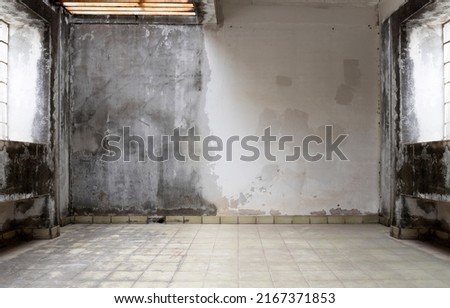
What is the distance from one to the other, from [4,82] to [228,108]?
3.46 m

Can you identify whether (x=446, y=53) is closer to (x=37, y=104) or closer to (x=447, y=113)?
(x=447, y=113)

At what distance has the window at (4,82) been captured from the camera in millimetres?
5305

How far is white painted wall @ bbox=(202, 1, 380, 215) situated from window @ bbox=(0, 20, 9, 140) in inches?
121

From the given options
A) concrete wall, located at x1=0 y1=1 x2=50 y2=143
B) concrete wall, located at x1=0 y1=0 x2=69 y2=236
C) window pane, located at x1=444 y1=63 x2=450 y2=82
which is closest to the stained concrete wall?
concrete wall, located at x1=0 y1=0 x2=69 y2=236

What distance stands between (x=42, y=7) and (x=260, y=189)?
171 inches

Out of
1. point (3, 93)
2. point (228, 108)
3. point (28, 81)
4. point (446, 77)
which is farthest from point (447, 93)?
point (3, 93)

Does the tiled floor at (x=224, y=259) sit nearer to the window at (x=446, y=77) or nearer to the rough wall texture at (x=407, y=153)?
the rough wall texture at (x=407, y=153)

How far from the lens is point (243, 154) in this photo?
633 cm

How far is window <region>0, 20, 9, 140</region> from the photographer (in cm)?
530

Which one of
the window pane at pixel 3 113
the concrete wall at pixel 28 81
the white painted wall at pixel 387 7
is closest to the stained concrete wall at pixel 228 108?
the white painted wall at pixel 387 7

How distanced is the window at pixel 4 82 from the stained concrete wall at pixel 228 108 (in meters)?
1.16

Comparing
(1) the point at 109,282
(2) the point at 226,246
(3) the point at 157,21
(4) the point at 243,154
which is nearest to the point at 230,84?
(4) the point at 243,154

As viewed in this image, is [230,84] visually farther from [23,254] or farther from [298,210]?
[23,254]

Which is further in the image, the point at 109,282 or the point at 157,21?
the point at 157,21
